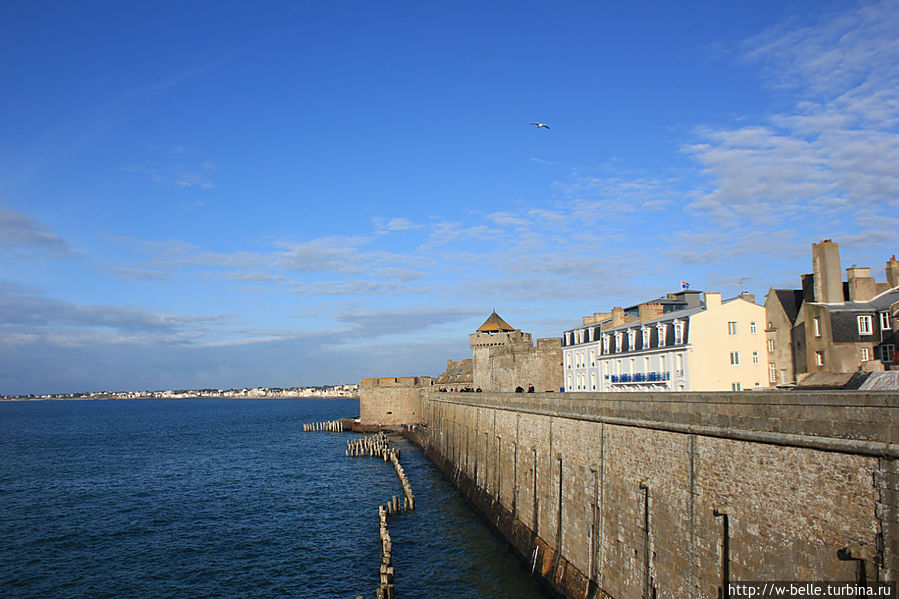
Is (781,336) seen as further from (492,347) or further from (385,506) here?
(492,347)

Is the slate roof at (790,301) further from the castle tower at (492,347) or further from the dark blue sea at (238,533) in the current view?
the castle tower at (492,347)

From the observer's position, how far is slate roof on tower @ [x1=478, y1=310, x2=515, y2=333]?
67125 millimetres

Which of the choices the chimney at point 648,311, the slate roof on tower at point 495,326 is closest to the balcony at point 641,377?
the chimney at point 648,311

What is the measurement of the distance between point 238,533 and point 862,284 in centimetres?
3366

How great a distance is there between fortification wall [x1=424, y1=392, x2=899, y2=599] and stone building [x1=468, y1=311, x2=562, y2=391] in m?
27.4

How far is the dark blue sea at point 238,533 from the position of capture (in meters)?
23.2

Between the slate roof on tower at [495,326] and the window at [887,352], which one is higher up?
the slate roof on tower at [495,326]

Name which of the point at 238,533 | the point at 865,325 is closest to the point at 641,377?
the point at 865,325

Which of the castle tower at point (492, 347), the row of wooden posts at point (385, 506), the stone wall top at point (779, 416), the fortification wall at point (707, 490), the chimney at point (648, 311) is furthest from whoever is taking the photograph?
the castle tower at point (492, 347)

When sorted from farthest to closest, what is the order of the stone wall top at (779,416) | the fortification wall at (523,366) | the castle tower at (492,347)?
the castle tower at (492,347), the fortification wall at (523,366), the stone wall top at (779,416)

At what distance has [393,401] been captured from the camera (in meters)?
79.6

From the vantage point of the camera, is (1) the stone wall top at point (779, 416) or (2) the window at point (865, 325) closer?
→ (1) the stone wall top at point (779, 416)

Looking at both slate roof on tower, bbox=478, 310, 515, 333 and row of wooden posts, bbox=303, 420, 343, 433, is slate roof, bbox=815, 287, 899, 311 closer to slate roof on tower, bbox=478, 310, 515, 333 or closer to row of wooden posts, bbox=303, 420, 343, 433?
slate roof on tower, bbox=478, 310, 515, 333

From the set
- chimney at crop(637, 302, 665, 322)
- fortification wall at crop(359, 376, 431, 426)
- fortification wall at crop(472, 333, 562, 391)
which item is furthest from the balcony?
fortification wall at crop(359, 376, 431, 426)
